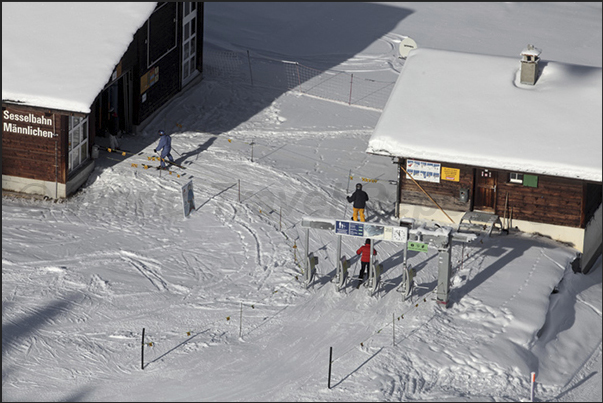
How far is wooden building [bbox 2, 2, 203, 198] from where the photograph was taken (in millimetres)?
24922

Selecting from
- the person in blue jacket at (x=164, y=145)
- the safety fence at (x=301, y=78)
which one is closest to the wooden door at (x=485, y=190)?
the person in blue jacket at (x=164, y=145)

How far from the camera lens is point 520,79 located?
2588 centimetres

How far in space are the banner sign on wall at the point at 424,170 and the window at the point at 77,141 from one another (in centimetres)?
864

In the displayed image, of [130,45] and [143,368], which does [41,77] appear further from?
[143,368]

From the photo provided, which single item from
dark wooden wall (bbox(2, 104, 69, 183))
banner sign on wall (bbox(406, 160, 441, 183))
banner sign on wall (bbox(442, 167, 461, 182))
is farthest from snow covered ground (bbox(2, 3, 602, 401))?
banner sign on wall (bbox(442, 167, 461, 182))

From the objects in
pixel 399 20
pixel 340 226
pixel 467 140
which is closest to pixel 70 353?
pixel 340 226

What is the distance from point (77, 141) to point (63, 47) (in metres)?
2.54

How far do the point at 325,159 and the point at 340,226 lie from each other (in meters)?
8.22

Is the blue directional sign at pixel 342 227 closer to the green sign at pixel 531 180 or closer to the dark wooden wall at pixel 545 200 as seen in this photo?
the dark wooden wall at pixel 545 200

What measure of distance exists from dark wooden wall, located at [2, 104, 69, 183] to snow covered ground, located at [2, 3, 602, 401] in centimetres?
84

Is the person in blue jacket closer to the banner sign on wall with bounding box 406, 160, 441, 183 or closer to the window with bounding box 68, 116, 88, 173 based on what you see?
the window with bounding box 68, 116, 88, 173

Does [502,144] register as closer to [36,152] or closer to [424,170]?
[424,170]

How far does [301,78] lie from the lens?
118 feet

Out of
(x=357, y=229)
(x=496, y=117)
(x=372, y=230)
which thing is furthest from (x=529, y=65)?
(x=357, y=229)
